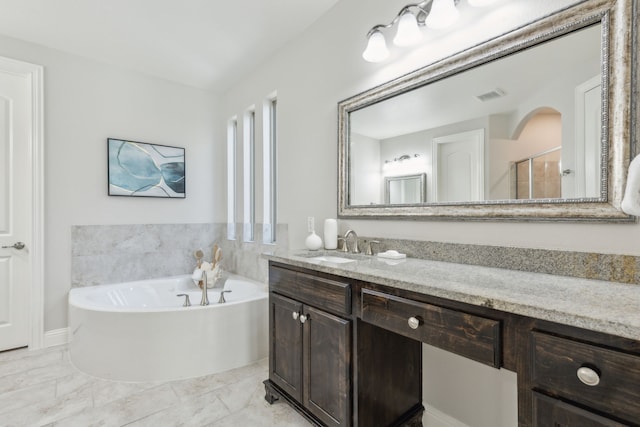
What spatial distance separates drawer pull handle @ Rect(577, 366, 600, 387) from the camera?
0.71 m

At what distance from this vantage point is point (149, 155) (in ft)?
10.8

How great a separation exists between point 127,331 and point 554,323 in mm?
2448

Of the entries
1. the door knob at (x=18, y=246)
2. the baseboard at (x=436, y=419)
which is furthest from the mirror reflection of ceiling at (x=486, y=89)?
the door knob at (x=18, y=246)

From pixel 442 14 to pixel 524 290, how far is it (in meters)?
1.30

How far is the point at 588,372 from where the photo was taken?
2.35ft

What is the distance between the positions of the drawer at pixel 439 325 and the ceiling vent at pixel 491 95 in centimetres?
101

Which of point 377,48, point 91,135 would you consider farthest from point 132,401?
point 377,48

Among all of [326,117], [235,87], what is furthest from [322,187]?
[235,87]

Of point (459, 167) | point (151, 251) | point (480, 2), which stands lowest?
point (151, 251)

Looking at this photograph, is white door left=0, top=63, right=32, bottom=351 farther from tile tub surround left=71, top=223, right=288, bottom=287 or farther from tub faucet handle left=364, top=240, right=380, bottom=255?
tub faucet handle left=364, top=240, right=380, bottom=255

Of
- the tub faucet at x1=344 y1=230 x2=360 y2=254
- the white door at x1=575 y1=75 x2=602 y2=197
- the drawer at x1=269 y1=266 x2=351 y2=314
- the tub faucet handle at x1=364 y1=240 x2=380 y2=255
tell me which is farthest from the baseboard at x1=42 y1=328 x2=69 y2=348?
the white door at x1=575 y1=75 x2=602 y2=197

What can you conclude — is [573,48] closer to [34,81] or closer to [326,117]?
[326,117]

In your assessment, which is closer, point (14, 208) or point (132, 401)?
point (132, 401)

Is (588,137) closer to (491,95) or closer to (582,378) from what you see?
(491,95)
